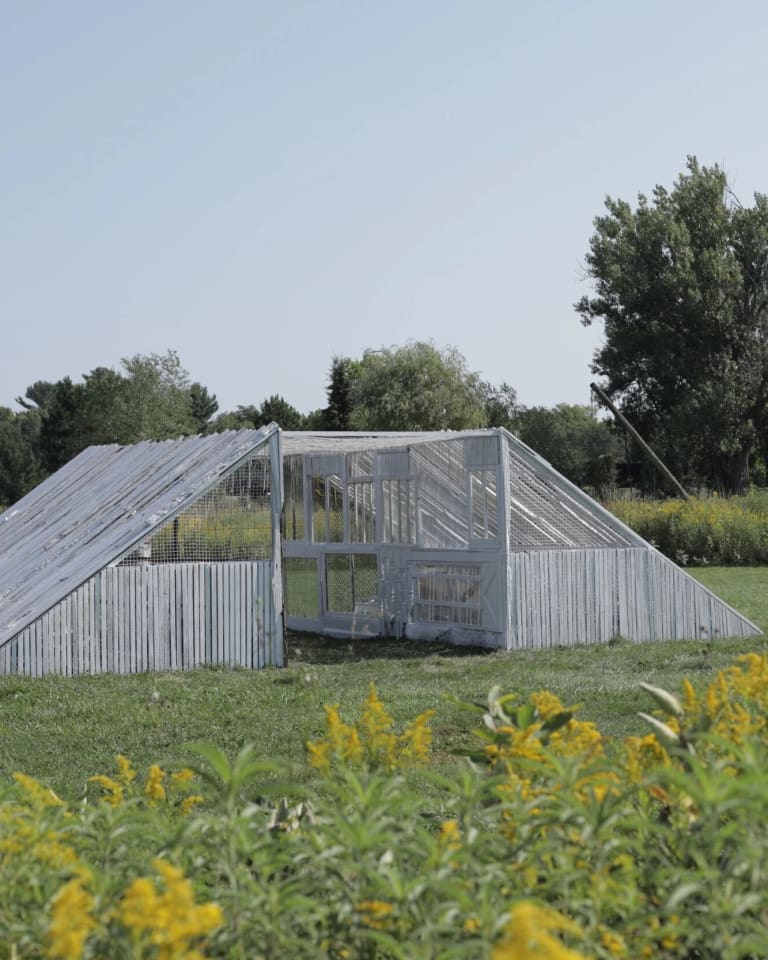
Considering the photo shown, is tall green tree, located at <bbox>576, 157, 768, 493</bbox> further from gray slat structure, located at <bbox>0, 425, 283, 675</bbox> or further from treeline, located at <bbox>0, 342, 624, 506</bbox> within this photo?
gray slat structure, located at <bbox>0, 425, 283, 675</bbox>

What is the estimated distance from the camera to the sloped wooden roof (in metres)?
11.9

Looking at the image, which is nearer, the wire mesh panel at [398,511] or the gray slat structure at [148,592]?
the gray slat structure at [148,592]

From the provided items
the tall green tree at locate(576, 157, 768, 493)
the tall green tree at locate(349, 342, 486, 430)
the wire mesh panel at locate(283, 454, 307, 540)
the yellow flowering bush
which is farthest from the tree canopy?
the yellow flowering bush

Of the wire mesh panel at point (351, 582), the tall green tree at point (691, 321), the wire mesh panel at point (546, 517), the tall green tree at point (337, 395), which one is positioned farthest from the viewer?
the tall green tree at point (337, 395)

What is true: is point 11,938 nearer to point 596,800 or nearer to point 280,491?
point 596,800

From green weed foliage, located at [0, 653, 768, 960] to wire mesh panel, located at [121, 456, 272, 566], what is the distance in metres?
8.53

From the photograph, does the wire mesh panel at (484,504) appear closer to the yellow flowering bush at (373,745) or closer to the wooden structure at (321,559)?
the wooden structure at (321,559)

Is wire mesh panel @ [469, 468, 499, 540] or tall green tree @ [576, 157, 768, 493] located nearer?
wire mesh panel @ [469, 468, 499, 540]

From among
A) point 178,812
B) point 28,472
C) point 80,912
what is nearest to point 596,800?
point 80,912

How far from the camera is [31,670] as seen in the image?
11.2 m

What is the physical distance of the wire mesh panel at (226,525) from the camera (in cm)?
1228

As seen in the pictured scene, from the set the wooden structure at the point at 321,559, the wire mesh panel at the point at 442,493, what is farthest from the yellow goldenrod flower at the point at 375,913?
the wire mesh panel at the point at 442,493

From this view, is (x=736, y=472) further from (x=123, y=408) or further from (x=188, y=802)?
(x=188, y=802)

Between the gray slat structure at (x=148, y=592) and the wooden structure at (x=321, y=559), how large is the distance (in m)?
0.02
